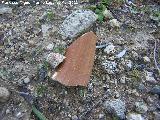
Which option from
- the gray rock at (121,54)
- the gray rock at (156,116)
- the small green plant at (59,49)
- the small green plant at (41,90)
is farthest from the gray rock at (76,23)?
the gray rock at (156,116)

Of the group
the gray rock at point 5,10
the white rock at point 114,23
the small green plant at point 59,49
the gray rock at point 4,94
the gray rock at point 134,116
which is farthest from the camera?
the gray rock at point 5,10

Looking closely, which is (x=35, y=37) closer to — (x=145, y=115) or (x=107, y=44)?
(x=107, y=44)

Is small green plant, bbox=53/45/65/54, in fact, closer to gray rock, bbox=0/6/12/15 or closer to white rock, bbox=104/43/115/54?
white rock, bbox=104/43/115/54

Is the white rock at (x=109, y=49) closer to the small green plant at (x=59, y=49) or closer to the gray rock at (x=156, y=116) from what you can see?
the small green plant at (x=59, y=49)

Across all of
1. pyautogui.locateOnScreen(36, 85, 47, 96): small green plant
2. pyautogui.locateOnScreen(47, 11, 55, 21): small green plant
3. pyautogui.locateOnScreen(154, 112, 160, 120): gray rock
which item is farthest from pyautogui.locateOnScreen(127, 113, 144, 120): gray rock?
pyautogui.locateOnScreen(47, 11, 55, 21): small green plant

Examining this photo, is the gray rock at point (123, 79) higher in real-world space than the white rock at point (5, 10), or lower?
lower

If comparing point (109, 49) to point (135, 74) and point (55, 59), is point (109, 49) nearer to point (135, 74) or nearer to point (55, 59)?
point (135, 74)
